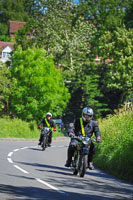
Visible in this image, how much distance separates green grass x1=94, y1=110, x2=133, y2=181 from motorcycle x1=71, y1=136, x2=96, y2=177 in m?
1.61

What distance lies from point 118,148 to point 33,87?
3011 centimetres

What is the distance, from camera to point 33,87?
45281 millimetres

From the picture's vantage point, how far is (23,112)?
4541 cm

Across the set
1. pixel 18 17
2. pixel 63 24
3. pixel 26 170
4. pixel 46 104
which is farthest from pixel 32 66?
pixel 18 17

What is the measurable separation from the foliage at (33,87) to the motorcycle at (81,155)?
3156cm

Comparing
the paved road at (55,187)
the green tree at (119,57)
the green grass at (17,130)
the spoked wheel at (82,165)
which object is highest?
the green tree at (119,57)

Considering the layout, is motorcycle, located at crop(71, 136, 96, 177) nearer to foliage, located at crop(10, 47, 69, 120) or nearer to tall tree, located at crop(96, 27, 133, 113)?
foliage, located at crop(10, 47, 69, 120)

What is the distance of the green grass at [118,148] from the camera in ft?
47.5

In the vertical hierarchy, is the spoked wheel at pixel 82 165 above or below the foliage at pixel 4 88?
below

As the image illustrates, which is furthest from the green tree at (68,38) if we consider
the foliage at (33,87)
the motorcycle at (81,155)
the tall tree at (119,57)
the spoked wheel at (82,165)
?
the spoked wheel at (82,165)

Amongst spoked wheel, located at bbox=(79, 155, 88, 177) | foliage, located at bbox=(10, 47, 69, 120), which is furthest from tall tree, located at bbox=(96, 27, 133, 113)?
spoked wheel, located at bbox=(79, 155, 88, 177)

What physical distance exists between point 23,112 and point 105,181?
110ft

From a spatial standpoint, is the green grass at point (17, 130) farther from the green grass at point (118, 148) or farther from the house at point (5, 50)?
the house at point (5, 50)

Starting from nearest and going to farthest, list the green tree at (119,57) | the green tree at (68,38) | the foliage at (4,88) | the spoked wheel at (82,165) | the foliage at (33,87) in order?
the spoked wheel at (82,165) < the foliage at (4,88) < the foliage at (33,87) < the green tree at (119,57) < the green tree at (68,38)
